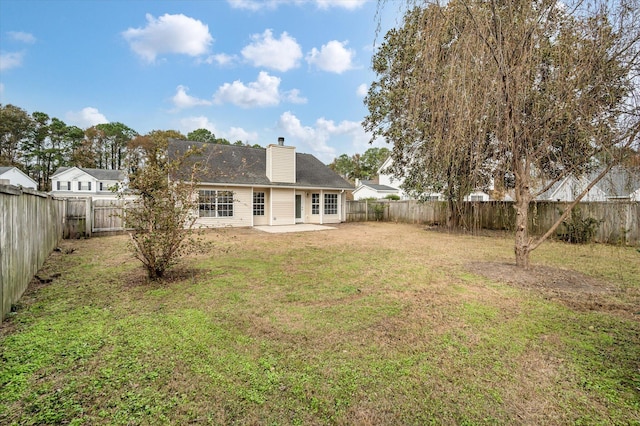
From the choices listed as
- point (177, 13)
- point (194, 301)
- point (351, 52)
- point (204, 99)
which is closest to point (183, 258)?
point (194, 301)

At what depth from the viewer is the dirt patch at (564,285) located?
4.21 meters

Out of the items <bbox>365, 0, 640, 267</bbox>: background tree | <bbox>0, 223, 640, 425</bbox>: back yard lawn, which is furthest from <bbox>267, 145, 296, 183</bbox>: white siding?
<bbox>365, 0, 640, 267</bbox>: background tree

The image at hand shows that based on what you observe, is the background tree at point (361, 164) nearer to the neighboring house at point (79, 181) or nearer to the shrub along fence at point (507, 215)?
the shrub along fence at point (507, 215)

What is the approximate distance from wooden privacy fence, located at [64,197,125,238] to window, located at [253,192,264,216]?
6236mm

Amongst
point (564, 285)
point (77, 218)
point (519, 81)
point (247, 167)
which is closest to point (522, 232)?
point (564, 285)

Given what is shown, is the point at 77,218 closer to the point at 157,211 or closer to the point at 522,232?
the point at 157,211

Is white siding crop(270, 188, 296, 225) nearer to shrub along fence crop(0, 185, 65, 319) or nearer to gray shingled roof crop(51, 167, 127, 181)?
shrub along fence crop(0, 185, 65, 319)

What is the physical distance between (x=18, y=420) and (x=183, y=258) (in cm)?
554

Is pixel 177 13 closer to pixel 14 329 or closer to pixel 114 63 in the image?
pixel 114 63

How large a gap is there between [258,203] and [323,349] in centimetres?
1368

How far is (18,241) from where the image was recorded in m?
4.05

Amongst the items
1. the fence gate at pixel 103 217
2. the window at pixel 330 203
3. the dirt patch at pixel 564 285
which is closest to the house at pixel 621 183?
the dirt patch at pixel 564 285

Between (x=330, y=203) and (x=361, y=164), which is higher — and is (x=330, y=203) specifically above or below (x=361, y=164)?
below

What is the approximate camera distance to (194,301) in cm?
421
